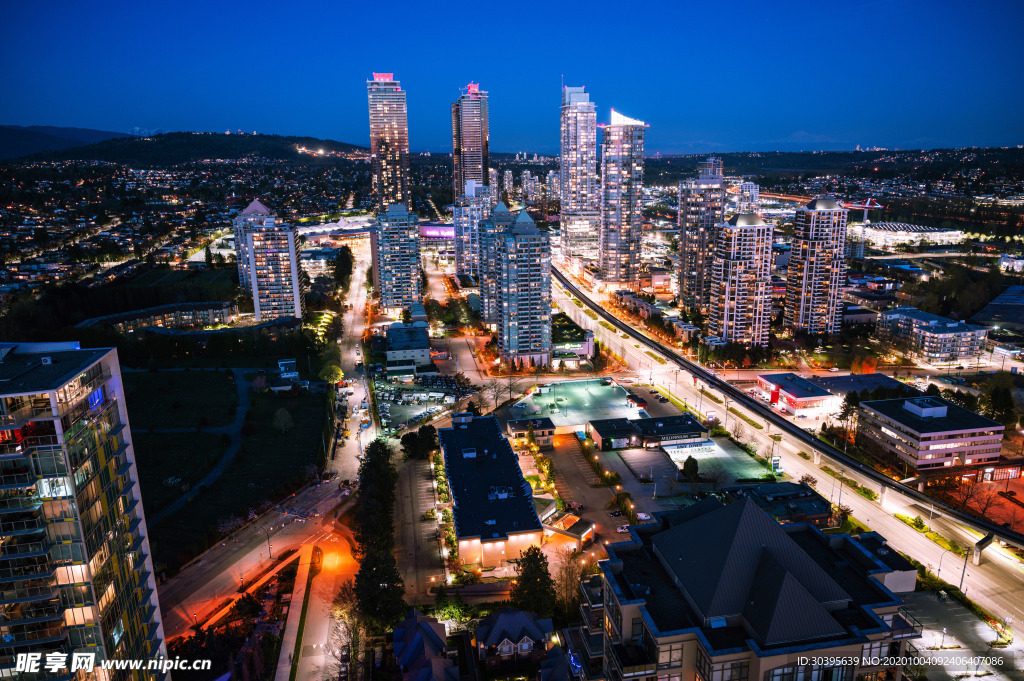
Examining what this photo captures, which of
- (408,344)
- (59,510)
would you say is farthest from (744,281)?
(59,510)

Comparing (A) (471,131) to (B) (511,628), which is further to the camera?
(A) (471,131)

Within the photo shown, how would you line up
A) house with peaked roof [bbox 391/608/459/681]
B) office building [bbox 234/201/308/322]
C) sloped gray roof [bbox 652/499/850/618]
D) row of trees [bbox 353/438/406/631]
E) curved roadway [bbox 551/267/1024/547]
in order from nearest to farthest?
sloped gray roof [bbox 652/499/850/618]
house with peaked roof [bbox 391/608/459/681]
row of trees [bbox 353/438/406/631]
curved roadway [bbox 551/267/1024/547]
office building [bbox 234/201/308/322]

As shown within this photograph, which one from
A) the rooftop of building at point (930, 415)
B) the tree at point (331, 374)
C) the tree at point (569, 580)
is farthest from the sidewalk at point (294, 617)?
the rooftop of building at point (930, 415)

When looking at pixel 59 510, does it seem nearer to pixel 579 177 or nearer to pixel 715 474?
pixel 715 474

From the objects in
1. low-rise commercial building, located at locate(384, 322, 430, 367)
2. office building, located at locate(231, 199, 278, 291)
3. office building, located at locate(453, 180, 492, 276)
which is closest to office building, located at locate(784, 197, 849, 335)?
low-rise commercial building, located at locate(384, 322, 430, 367)

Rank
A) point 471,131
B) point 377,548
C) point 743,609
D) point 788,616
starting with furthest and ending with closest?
point 471,131
point 377,548
point 743,609
point 788,616

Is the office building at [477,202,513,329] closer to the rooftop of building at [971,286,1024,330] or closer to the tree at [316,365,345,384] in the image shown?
the tree at [316,365,345,384]

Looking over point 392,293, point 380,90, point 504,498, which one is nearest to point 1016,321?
point 504,498
